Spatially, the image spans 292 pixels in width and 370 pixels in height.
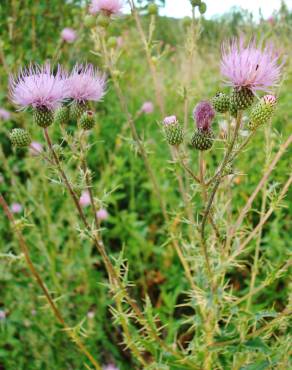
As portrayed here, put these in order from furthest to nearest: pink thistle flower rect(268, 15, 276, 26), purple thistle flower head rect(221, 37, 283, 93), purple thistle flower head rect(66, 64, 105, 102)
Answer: pink thistle flower rect(268, 15, 276, 26) → purple thistle flower head rect(66, 64, 105, 102) → purple thistle flower head rect(221, 37, 283, 93)

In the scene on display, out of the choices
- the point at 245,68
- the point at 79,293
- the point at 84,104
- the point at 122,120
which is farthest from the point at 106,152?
the point at 245,68

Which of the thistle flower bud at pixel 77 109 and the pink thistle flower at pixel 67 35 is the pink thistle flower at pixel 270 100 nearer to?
the thistle flower bud at pixel 77 109

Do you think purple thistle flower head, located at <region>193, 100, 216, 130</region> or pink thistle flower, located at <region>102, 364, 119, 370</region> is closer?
purple thistle flower head, located at <region>193, 100, 216, 130</region>

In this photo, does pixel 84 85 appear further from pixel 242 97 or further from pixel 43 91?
pixel 242 97

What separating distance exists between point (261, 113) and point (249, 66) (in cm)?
12

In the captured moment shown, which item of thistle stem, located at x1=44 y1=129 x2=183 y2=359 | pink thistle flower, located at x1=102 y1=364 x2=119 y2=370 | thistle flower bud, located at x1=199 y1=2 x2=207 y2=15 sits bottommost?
pink thistle flower, located at x1=102 y1=364 x2=119 y2=370

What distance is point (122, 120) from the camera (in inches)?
161

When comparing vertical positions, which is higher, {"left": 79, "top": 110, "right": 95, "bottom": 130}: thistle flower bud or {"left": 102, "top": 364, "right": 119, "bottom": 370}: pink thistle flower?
{"left": 79, "top": 110, "right": 95, "bottom": 130}: thistle flower bud

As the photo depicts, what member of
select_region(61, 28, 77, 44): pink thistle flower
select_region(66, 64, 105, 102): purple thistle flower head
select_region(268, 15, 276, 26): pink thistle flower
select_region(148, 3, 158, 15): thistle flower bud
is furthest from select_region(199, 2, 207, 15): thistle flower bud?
select_region(61, 28, 77, 44): pink thistle flower

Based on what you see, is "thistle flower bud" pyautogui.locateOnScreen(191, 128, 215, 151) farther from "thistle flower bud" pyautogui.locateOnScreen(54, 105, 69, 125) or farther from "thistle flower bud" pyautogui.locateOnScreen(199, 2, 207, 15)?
"thistle flower bud" pyautogui.locateOnScreen(199, 2, 207, 15)

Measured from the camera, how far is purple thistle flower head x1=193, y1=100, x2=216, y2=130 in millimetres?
1191

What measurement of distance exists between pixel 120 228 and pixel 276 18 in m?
1.42

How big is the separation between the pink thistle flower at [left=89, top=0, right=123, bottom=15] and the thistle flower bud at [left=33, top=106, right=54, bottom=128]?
0.67 m

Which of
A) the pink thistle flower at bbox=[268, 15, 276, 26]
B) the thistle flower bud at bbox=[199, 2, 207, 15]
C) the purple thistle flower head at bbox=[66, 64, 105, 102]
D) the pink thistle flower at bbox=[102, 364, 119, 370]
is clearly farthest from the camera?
the pink thistle flower at bbox=[268, 15, 276, 26]
